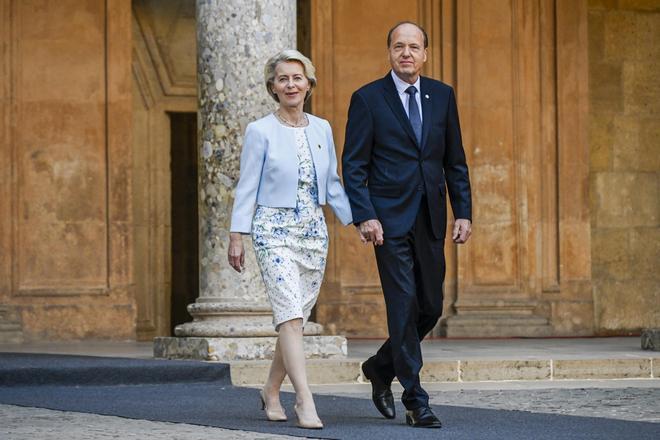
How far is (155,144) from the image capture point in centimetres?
1580

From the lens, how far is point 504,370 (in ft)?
34.9

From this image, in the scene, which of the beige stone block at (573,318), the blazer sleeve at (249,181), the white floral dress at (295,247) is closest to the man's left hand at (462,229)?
the white floral dress at (295,247)

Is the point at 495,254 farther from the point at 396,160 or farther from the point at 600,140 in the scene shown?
the point at 396,160

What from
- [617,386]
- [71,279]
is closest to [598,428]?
[617,386]

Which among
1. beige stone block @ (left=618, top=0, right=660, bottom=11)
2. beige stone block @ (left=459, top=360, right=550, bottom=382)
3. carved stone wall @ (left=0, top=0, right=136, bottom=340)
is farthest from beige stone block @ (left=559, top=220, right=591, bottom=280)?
beige stone block @ (left=459, top=360, right=550, bottom=382)

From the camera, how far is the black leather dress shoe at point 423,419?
23.0ft

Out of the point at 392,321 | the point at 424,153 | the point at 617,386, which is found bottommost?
the point at 617,386

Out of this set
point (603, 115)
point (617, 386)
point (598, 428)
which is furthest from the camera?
point (603, 115)

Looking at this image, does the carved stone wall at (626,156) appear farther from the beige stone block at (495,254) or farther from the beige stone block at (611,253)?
the beige stone block at (495,254)

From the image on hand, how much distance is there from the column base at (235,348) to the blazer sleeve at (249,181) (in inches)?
130

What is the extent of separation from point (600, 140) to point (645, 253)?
51.2 inches

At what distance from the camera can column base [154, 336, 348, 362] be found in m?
10.4

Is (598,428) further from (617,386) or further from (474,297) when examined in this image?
(474,297)

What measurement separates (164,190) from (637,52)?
5.20 m
